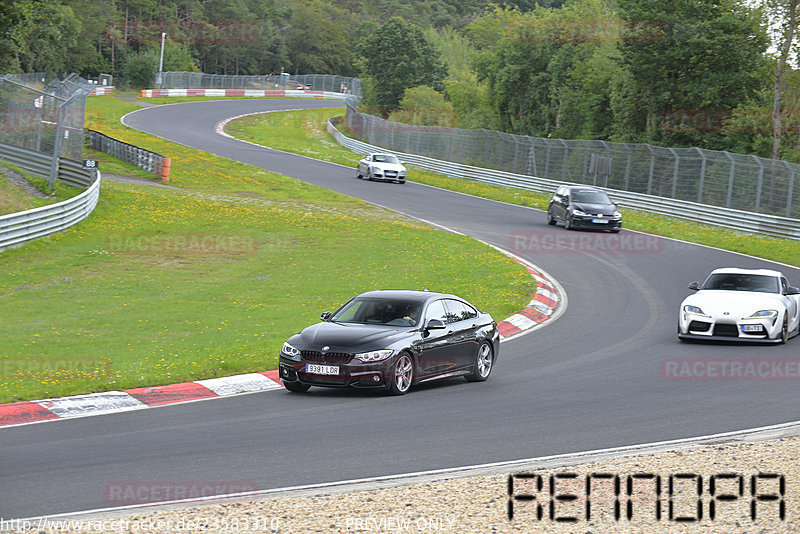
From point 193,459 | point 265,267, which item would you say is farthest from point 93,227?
point 193,459

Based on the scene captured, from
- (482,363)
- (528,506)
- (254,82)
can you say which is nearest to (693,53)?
(482,363)

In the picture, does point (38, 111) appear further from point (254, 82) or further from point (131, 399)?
point (254, 82)

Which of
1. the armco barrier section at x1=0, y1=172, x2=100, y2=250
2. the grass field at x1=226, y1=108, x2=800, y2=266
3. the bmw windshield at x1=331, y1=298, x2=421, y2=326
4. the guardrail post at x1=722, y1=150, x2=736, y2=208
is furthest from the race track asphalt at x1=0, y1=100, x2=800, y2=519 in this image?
the guardrail post at x1=722, y1=150, x2=736, y2=208

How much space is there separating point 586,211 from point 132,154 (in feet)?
79.0

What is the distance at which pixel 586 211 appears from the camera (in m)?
33.4

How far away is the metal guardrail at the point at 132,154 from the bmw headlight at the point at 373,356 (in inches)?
1270

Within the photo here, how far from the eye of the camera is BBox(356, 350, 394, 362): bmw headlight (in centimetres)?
1221

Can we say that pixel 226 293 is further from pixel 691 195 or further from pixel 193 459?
pixel 691 195

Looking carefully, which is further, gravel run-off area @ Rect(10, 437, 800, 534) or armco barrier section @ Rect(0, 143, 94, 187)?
armco barrier section @ Rect(0, 143, 94, 187)

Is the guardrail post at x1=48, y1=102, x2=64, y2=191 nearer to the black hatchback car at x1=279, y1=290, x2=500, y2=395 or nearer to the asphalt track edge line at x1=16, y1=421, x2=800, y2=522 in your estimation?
the black hatchback car at x1=279, y1=290, x2=500, y2=395

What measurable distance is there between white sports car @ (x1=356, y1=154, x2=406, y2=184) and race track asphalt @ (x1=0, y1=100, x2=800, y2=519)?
28.5 m

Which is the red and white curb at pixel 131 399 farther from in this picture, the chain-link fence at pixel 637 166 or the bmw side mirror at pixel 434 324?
the chain-link fence at pixel 637 166

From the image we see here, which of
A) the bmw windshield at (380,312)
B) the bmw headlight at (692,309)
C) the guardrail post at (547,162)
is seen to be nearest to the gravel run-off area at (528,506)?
the bmw windshield at (380,312)

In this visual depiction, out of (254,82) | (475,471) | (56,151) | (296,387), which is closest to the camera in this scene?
(475,471)
